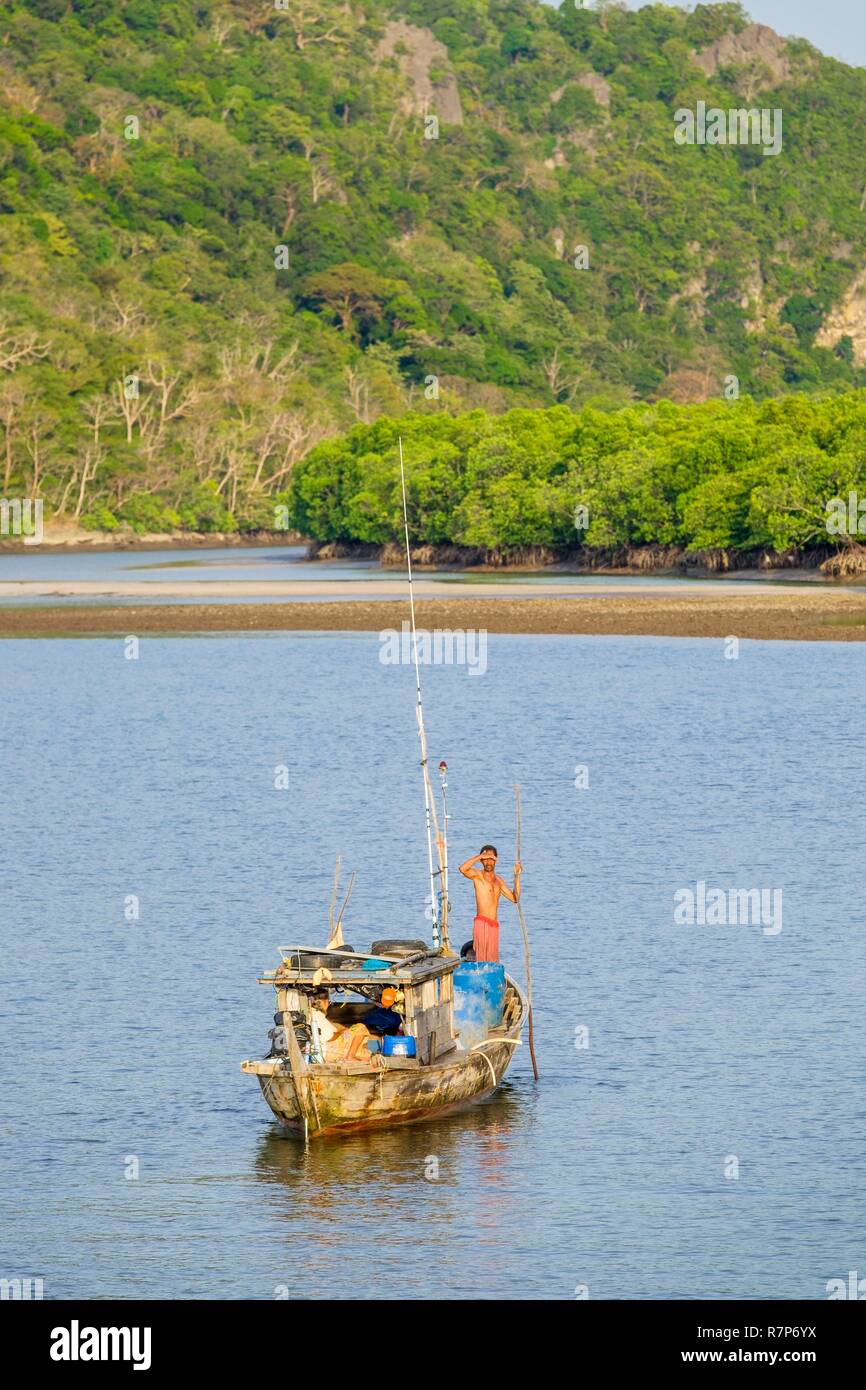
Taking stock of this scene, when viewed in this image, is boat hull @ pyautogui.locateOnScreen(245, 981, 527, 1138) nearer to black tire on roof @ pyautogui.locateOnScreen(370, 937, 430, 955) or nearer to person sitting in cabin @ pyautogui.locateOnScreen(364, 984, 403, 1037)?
person sitting in cabin @ pyautogui.locateOnScreen(364, 984, 403, 1037)

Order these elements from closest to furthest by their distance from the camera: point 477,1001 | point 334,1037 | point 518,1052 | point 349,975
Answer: point 349,975 → point 334,1037 → point 477,1001 → point 518,1052

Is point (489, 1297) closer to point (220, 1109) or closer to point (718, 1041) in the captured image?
point (220, 1109)

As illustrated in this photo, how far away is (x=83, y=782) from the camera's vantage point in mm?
53031

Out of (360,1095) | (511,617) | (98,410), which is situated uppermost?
(98,410)

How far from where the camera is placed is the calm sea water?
20938 millimetres

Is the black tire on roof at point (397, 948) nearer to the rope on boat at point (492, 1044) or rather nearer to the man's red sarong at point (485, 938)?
the rope on boat at point (492, 1044)

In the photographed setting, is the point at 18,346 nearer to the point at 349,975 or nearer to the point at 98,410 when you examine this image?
the point at 98,410

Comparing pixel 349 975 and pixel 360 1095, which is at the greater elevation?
pixel 349 975

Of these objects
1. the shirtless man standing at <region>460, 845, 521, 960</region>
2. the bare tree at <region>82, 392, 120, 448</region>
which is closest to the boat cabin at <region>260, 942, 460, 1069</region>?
the shirtless man standing at <region>460, 845, 521, 960</region>

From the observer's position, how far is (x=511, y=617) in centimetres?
8912

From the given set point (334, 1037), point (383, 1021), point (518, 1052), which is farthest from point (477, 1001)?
point (334, 1037)

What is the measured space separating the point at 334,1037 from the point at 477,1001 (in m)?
2.34

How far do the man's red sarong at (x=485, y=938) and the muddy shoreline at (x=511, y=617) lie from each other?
53.8 meters

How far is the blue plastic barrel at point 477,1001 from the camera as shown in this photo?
25359 millimetres
